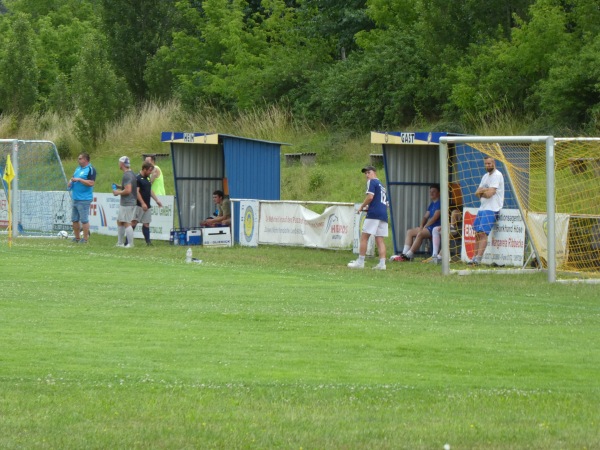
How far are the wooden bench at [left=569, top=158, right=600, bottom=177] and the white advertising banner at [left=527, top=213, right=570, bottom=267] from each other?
920 mm

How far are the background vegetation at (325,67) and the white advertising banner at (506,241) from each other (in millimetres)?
11587

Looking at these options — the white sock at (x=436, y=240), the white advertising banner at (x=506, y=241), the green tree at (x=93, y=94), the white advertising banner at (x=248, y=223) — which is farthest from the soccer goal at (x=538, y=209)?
the green tree at (x=93, y=94)

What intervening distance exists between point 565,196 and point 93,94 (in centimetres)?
2926

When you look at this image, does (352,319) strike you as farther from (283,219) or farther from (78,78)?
(78,78)

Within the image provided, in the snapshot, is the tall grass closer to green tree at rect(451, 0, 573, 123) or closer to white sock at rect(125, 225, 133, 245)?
green tree at rect(451, 0, 573, 123)

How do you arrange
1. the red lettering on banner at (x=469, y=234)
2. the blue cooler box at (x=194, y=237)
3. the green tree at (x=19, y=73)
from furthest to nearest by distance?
the green tree at (x=19, y=73)
the blue cooler box at (x=194, y=237)
the red lettering on banner at (x=469, y=234)

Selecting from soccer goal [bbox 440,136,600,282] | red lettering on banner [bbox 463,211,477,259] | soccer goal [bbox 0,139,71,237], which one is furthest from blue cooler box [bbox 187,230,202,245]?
red lettering on banner [bbox 463,211,477,259]

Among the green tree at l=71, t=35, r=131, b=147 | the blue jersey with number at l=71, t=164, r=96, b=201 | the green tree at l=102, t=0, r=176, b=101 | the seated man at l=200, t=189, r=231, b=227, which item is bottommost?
the seated man at l=200, t=189, r=231, b=227

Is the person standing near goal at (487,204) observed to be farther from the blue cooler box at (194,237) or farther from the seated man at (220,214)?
the seated man at (220,214)

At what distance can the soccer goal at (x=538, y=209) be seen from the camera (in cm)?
1923

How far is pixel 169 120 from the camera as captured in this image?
4731cm

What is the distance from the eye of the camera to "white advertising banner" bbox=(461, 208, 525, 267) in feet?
66.1

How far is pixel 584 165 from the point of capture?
2009cm

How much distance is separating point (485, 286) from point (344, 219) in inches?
271
